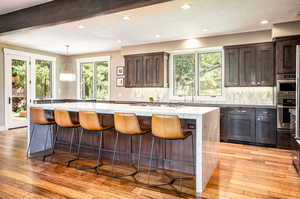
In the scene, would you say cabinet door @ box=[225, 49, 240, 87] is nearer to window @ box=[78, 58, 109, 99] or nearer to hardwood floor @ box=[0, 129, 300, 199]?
hardwood floor @ box=[0, 129, 300, 199]

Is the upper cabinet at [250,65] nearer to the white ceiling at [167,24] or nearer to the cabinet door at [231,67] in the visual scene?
the cabinet door at [231,67]

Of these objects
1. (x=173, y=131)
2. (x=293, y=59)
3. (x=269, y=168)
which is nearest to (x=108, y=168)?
(x=173, y=131)

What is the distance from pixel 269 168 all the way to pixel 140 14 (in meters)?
3.49

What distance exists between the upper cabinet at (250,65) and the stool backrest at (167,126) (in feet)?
10.6

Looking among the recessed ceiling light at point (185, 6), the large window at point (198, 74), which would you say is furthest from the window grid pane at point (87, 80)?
the recessed ceiling light at point (185, 6)

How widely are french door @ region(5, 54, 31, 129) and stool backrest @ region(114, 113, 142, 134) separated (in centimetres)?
526

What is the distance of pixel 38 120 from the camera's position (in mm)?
3709

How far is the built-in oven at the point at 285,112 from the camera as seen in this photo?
4.29m

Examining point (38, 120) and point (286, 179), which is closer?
point (286, 179)

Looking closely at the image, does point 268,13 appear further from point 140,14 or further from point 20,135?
point 20,135

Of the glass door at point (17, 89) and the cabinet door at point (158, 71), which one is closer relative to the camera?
the cabinet door at point (158, 71)

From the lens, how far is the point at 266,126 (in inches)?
183

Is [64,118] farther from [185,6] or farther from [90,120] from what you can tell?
[185,6]

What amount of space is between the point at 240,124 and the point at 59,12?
14.4 feet
